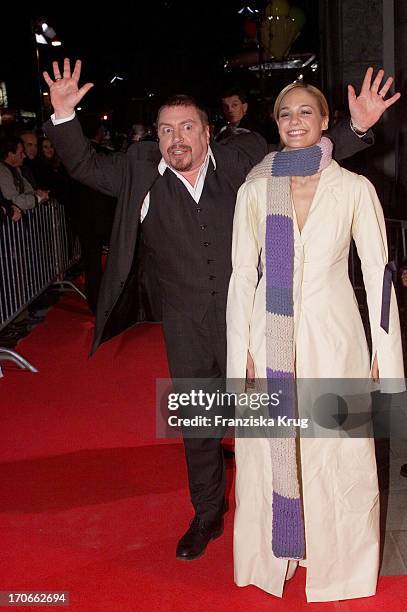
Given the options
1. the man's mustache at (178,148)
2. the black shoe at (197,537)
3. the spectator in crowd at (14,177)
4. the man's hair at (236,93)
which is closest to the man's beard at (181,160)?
the man's mustache at (178,148)

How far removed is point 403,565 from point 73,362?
3.68 m

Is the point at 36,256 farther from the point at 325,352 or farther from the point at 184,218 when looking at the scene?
the point at 325,352

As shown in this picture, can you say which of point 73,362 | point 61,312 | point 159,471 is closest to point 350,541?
point 159,471

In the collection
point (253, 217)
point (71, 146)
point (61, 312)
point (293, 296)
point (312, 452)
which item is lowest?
point (61, 312)

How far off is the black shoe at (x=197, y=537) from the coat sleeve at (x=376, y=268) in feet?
3.51

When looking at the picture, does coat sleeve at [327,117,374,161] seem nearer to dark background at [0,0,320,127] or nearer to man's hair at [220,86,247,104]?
man's hair at [220,86,247,104]

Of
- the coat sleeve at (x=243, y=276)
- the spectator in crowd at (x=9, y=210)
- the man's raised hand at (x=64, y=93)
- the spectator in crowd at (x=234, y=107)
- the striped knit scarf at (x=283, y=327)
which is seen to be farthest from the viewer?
the spectator in crowd at (x=9, y=210)

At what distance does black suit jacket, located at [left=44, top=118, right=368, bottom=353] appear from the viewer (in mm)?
3092

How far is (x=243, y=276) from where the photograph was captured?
9.18 feet

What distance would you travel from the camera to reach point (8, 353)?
595cm

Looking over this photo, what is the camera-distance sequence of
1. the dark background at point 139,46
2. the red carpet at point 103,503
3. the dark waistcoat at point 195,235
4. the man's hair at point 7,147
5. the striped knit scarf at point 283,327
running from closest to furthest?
the striped knit scarf at point 283,327
the red carpet at point 103,503
the dark waistcoat at point 195,235
the man's hair at point 7,147
the dark background at point 139,46

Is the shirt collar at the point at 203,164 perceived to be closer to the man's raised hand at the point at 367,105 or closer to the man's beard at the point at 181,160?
the man's beard at the point at 181,160

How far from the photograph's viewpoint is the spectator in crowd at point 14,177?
25.3 ft

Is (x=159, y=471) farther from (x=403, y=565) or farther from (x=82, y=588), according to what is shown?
(x=403, y=565)
